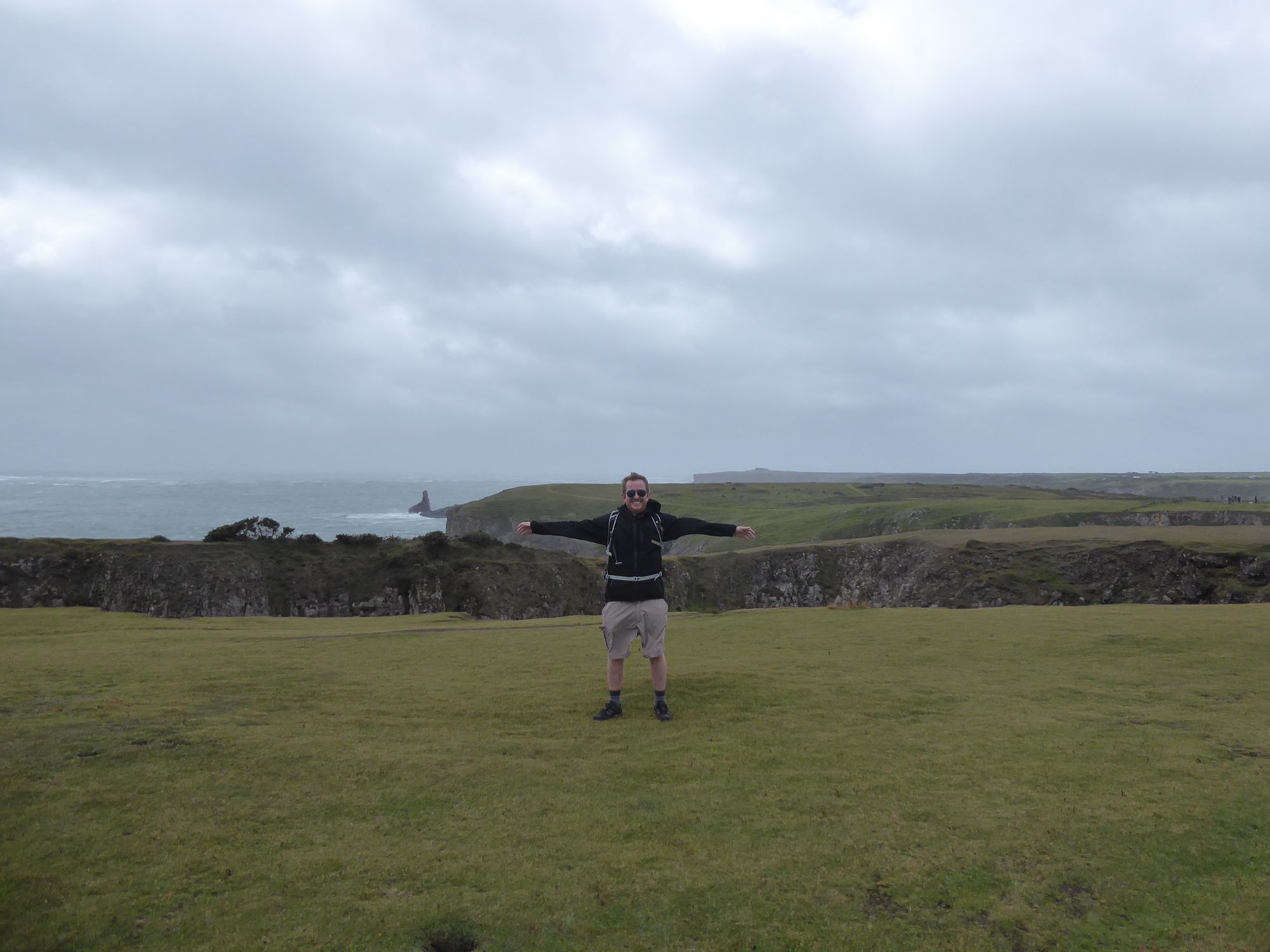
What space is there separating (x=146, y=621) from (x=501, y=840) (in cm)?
2153

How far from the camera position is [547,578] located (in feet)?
179

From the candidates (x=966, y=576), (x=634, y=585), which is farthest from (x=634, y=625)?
(x=966, y=576)

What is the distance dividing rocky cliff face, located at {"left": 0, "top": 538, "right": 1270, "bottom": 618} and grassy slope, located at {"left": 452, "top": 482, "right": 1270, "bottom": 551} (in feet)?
59.8

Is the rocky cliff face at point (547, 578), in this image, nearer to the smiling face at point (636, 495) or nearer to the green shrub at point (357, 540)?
the green shrub at point (357, 540)

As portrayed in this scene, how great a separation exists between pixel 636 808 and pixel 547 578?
159ft

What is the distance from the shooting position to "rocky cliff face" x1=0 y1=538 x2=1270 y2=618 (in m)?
41.9

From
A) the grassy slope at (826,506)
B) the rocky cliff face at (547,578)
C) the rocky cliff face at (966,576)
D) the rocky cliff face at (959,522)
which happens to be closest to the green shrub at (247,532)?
the rocky cliff face at (547,578)

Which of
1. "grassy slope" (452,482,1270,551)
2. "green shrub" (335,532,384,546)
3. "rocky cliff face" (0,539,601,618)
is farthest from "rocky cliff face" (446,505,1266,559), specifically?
"green shrub" (335,532,384,546)

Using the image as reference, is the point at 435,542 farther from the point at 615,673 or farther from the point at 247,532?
the point at 615,673

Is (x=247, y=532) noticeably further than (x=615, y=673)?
Yes

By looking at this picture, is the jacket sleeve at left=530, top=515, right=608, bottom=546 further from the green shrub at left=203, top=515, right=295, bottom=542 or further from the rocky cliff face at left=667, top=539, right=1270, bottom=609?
the green shrub at left=203, top=515, right=295, bottom=542

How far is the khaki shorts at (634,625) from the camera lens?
32.9ft

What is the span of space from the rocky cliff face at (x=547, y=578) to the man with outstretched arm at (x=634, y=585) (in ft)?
103

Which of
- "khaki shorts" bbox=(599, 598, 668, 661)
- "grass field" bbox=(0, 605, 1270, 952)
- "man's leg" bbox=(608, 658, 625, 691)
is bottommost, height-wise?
"grass field" bbox=(0, 605, 1270, 952)
